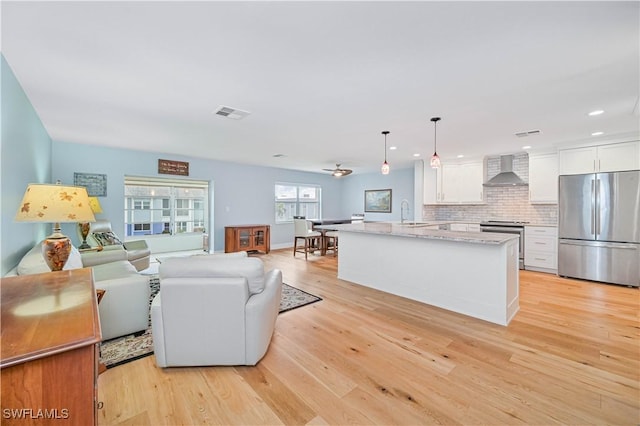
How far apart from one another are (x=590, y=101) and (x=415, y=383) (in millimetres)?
3400

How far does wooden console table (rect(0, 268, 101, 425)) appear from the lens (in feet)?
2.49

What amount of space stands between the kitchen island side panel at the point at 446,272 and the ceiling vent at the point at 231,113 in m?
2.46

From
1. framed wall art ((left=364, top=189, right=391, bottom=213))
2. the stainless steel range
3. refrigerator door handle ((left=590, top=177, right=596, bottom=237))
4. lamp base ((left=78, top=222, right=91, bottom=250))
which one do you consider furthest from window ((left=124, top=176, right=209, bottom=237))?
refrigerator door handle ((left=590, top=177, right=596, bottom=237))

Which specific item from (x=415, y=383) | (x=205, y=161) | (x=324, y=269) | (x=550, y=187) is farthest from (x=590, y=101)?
(x=205, y=161)

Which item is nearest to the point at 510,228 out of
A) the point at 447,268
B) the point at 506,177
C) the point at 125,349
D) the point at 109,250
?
the point at 506,177

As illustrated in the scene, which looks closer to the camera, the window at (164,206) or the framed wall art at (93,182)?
the framed wall art at (93,182)

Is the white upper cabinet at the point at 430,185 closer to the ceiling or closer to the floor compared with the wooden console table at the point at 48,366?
closer to the ceiling

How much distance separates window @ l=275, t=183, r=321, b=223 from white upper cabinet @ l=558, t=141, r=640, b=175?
625 centimetres

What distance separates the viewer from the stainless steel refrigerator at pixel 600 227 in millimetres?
4137

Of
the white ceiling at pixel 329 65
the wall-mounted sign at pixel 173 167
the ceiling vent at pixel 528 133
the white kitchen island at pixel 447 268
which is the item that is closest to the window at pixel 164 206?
the wall-mounted sign at pixel 173 167

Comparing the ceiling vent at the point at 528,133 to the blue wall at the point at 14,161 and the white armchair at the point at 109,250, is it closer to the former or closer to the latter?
the blue wall at the point at 14,161

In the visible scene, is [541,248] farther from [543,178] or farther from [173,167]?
[173,167]

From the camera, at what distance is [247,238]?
6949 mm

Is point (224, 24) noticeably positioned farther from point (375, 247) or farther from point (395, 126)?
point (375, 247)
